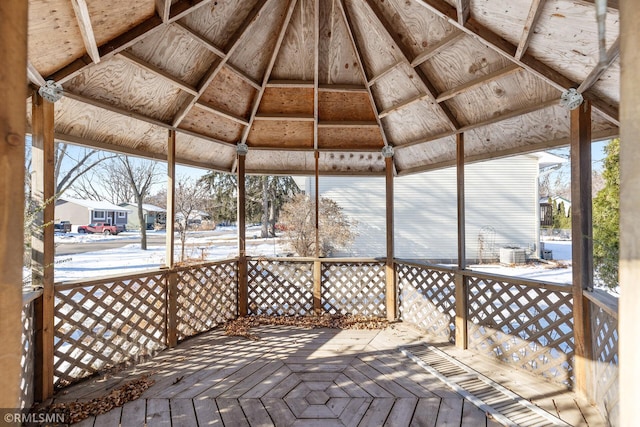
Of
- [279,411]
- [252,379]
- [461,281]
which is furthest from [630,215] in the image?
[461,281]

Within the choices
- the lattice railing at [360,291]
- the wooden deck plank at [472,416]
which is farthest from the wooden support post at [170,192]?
the wooden deck plank at [472,416]

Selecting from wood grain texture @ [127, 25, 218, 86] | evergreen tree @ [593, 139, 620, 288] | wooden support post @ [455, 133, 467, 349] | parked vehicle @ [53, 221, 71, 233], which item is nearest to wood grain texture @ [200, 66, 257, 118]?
wood grain texture @ [127, 25, 218, 86]

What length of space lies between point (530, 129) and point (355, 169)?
8.80 feet

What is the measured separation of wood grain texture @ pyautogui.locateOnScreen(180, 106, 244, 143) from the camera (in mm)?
4043

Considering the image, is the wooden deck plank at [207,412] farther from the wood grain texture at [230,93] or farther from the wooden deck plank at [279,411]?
the wood grain texture at [230,93]

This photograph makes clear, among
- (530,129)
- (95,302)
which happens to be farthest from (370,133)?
(95,302)

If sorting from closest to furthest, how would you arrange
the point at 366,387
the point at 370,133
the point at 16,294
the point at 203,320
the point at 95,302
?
the point at 16,294
the point at 366,387
the point at 95,302
the point at 203,320
the point at 370,133

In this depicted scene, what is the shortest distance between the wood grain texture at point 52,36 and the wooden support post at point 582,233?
3.95 metres

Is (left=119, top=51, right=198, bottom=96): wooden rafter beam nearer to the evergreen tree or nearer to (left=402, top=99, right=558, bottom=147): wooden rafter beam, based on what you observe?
(left=402, top=99, right=558, bottom=147): wooden rafter beam

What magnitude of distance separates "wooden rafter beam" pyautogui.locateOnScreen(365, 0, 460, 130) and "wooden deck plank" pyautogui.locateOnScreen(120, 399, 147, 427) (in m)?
4.06

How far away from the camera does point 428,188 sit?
1046 centimetres

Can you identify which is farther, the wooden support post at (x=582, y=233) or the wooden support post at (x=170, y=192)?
the wooden support post at (x=170, y=192)

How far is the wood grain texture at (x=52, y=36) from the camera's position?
6.57 feet

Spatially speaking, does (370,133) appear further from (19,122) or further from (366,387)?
(19,122)
